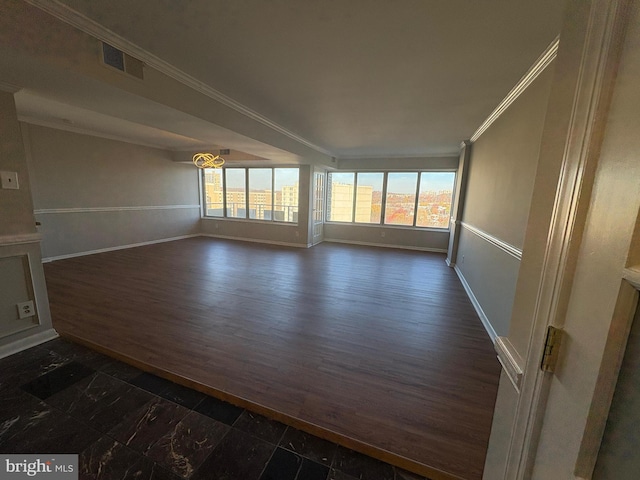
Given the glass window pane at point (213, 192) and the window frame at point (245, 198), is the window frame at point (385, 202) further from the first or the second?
the glass window pane at point (213, 192)

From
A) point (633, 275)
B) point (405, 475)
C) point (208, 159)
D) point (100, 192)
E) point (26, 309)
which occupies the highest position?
point (208, 159)

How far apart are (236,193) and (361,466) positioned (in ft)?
Result: 24.2

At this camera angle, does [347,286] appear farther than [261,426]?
Yes

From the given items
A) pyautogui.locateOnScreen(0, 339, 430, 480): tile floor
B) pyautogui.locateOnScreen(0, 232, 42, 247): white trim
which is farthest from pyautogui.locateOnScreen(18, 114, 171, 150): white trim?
pyautogui.locateOnScreen(0, 339, 430, 480): tile floor

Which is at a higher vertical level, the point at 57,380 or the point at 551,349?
the point at 551,349

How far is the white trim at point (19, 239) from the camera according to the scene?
210cm

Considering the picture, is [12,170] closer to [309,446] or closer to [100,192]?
[309,446]

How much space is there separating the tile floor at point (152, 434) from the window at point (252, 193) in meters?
5.58

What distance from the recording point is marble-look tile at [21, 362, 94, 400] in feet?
6.04

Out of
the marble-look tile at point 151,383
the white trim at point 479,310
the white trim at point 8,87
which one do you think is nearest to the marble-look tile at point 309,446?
the marble-look tile at point 151,383

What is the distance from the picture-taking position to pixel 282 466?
4.63 ft

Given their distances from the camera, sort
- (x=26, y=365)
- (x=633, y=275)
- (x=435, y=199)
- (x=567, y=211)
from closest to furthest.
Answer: (x=633, y=275), (x=567, y=211), (x=26, y=365), (x=435, y=199)

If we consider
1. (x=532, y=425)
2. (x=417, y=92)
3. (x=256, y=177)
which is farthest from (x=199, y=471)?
(x=256, y=177)

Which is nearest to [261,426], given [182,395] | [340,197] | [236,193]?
[182,395]
